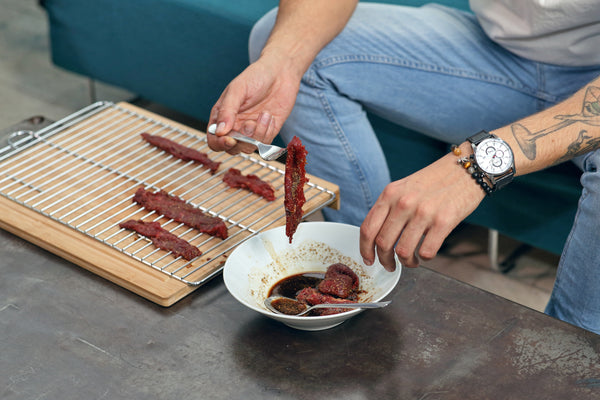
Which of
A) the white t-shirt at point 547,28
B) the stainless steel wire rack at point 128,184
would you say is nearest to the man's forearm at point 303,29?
the stainless steel wire rack at point 128,184

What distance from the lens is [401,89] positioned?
1.84 metres

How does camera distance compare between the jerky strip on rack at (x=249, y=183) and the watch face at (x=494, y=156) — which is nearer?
the watch face at (x=494, y=156)

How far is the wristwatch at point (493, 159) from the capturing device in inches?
51.0

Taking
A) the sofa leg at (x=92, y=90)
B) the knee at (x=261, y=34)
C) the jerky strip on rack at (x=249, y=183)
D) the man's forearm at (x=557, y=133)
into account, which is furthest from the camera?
the sofa leg at (x=92, y=90)

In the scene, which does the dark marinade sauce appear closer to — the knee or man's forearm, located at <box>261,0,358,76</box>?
man's forearm, located at <box>261,0,358,76</box>

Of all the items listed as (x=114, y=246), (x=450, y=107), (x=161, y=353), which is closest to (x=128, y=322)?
(x=161, y=353)

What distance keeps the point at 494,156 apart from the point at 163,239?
0.65m

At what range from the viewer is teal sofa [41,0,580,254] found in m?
1.99

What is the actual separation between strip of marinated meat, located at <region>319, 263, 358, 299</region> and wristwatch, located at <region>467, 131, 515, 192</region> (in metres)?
0.30

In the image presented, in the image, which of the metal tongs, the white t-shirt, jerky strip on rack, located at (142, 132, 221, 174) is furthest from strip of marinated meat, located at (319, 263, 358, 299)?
the white t-shirt

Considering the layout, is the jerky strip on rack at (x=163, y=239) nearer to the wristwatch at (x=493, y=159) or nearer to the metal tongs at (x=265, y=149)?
the metal tongs at (x=265, y=149)

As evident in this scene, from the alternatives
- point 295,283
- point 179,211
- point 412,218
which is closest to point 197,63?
point 179,211

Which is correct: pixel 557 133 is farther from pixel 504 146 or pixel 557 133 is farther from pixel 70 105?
pixel 70 105

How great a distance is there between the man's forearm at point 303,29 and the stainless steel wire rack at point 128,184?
10.2 inches
